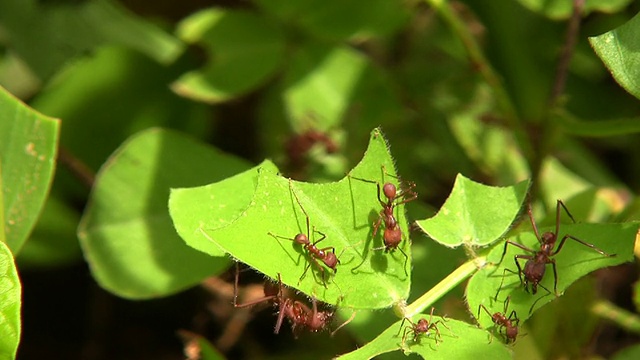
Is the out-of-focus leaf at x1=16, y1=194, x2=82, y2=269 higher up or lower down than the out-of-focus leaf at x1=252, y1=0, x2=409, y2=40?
lower down

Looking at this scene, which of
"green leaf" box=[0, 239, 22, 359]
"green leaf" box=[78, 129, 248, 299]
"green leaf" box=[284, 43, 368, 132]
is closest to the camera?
"green leaf" box=[0, 239, 22, 359]

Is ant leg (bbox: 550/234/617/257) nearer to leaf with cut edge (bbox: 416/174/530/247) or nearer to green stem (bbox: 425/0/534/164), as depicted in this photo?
leaf with cut edge (bbox: 416/174/530/247)

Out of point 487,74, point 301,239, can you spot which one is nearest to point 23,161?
point 301,239

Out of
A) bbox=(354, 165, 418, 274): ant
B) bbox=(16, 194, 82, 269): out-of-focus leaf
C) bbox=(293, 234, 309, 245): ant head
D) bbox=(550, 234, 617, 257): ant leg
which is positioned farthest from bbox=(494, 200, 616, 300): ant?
bbox=(16, 194, 82, 269): out-of-focus leaf

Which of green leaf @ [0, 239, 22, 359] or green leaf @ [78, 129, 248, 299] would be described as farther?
green leaf @ [78, 129, 248, 299]

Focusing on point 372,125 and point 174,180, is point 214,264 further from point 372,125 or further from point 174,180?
point 372,125

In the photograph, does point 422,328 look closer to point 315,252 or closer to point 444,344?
point 444,344

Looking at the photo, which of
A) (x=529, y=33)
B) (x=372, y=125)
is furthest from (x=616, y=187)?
(x=372, y=125)

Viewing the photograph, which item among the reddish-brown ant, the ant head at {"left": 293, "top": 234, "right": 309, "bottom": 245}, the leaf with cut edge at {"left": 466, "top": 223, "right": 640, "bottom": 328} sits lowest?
the reddish-brown ant

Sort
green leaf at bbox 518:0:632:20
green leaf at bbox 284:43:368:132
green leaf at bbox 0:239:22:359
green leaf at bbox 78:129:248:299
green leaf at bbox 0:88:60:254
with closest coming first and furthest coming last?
green leaf at bbox 0:239:22:359 → green leaf at bbox 0:88:60:254 → green leaf at bbox 78:129:248:299 → green leaf at bbox 518:0:632:20 → green leaf at bbox 284:43:368:132
